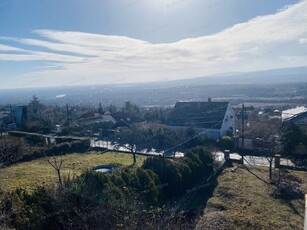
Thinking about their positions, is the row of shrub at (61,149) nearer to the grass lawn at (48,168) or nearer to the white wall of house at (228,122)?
the grass lawn at (48,168)

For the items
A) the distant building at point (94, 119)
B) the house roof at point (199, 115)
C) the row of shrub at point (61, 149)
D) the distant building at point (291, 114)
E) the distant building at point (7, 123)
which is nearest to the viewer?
the row of shrub at point (61, 149)

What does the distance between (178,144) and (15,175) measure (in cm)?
1321

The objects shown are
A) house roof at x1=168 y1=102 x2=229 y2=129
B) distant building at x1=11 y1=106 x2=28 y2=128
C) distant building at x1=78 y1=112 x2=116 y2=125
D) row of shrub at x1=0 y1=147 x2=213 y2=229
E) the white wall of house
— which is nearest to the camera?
row of shrub at x1=0 y1=147 x2=213 y2=229

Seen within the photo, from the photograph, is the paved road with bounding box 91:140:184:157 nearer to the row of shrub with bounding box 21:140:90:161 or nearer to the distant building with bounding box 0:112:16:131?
the row of shrub with bounding box 21:140:90:161

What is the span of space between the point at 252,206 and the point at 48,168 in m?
11.9

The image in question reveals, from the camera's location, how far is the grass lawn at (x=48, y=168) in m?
13.5

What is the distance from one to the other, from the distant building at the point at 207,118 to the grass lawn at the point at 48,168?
336 inches

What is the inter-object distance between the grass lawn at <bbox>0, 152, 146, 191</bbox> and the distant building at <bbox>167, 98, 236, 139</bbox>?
336 inches

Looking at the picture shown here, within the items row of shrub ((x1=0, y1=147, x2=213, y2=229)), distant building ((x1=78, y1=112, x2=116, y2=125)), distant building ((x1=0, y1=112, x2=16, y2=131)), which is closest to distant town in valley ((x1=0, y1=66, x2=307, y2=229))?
row of shrub ((x1=0, y1=147, x2=213, y2=229))

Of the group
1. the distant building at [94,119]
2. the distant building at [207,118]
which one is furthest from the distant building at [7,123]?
the distant building at [207,118]

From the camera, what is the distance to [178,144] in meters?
24.7

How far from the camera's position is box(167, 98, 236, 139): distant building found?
27219 millimetres

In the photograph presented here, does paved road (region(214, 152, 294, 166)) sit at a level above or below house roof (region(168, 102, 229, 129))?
below

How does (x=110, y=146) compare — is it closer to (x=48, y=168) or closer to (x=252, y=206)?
(x=48, y=168)
